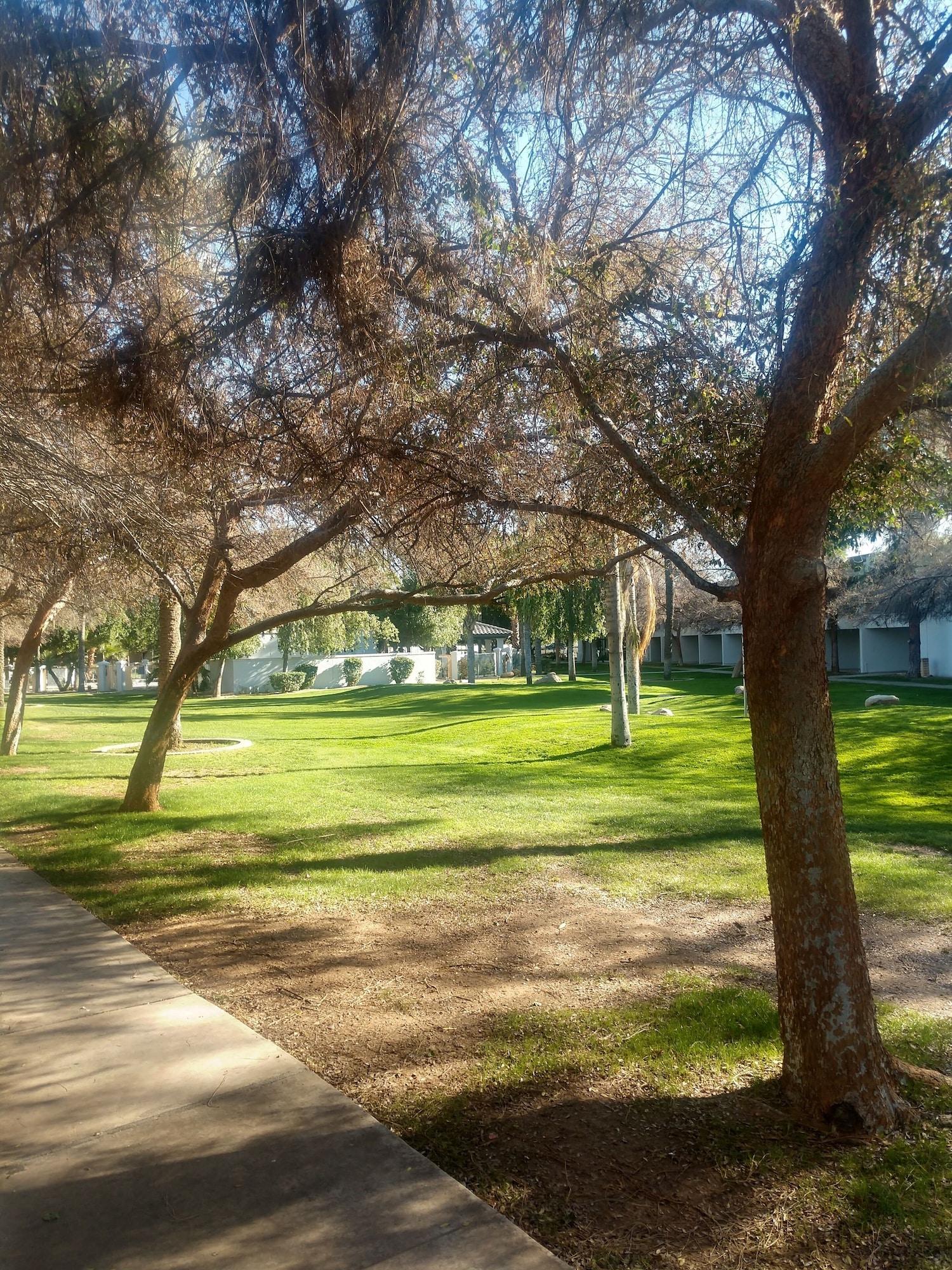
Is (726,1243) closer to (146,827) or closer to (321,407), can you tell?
(321,407)

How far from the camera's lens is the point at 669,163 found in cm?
645

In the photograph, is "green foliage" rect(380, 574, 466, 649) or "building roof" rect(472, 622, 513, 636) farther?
"building roof" rect(472, 622, 513, 636)

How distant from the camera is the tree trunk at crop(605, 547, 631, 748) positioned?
64.6ft

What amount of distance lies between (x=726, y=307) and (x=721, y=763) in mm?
13040

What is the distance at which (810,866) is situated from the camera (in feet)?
14.5

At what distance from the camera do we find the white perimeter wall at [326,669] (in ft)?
170

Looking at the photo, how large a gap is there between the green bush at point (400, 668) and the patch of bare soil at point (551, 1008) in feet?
147

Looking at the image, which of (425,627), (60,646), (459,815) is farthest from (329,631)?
(459,815)

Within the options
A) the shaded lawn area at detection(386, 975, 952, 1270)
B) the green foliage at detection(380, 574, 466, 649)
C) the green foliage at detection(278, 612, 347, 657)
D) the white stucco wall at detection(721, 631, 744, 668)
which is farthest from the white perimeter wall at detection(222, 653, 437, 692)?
the shaded lawn area at detection(386, 975, 952, 1270)

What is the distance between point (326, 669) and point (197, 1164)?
163 feet

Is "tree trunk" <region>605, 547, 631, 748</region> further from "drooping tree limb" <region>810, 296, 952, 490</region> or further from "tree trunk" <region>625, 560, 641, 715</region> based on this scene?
"drooping tree limb" <region>810, 296, 952, 490</region>

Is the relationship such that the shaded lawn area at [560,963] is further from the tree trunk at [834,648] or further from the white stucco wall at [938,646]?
the tree trunk at [834,648]

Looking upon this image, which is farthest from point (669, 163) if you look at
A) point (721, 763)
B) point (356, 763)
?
point (356, 763)

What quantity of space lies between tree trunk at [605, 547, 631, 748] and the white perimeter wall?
32.4m
